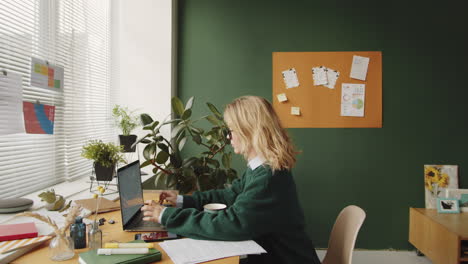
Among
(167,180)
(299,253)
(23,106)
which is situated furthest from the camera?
(167,180)

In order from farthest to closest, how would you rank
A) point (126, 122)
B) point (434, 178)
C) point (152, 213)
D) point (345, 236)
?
point (434, 178) < point (126, 122) < point (345, 236) < point (152, 213)

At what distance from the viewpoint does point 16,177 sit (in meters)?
1.95

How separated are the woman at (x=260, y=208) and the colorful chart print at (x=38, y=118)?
2.85 ft

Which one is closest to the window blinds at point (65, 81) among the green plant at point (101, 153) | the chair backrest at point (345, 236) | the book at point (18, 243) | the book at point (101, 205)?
the green plant at point (101, 153)

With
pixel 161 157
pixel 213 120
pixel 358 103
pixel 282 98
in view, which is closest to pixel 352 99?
pixel 358 103

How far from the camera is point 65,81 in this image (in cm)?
245

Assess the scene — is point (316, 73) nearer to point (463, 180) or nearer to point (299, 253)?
point (463, 180)

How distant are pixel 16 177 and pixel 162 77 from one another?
1.53 metres

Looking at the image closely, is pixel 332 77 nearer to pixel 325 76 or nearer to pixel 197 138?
pixel 325 76

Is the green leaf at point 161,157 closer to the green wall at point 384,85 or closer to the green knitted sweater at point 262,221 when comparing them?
the green knitted sweater at point 262,221

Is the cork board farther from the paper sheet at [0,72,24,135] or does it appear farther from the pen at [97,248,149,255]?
the pen at [97,248,149,255]

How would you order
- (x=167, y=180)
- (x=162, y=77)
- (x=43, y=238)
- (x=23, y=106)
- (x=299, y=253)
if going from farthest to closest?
(x=162, y=77), (x=167, y=180), (x=23, y=106), (x=299, y=253), (x=43, y=238)

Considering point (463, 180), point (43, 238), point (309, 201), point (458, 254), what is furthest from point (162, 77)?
point (463, 180)

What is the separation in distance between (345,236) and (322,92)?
174 centimetres
